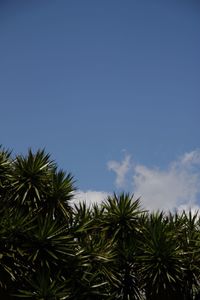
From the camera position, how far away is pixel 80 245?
15.6 metres

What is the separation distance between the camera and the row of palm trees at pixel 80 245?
1434cm

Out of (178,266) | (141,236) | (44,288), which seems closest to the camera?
(44,288)

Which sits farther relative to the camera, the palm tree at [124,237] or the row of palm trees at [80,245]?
the palm tree at [124,237]

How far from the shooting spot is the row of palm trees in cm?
1434

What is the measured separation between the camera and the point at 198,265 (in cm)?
1656

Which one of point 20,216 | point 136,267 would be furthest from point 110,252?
point 20,216

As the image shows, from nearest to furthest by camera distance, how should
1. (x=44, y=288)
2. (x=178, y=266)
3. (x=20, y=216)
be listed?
(x=44, y=288)
(x=20, y=216)
(x=178, y=266)

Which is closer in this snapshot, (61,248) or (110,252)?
(61,248)

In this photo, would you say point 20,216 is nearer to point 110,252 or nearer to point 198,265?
point 110,252

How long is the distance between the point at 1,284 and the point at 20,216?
6.26 ft

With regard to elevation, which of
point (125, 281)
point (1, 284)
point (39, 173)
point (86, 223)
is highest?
point (39, 173)

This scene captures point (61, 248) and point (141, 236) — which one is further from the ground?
point (141, 236)

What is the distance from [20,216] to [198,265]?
19.5 ft

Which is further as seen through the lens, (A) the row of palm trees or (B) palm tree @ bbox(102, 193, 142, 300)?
(B) palm tree @ bbox(102, 193, 142, 300)
